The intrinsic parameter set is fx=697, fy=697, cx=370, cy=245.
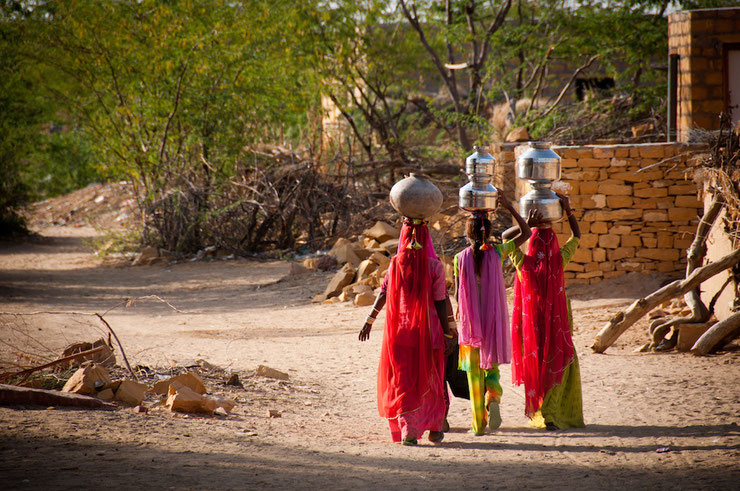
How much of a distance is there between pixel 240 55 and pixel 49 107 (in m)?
7.12

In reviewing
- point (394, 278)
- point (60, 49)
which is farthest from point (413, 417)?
point (60, 49)

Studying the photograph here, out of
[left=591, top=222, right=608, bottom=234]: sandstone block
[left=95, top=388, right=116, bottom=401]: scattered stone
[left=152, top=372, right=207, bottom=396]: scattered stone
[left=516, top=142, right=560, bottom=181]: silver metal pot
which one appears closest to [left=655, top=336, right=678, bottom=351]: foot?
[left=591, top=222, right=608, bottom=234]: sandstone block

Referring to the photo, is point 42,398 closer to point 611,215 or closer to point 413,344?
point 413,344

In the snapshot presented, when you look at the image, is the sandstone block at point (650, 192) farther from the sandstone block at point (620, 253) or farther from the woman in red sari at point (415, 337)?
the woman in red sari at point (415, 337)

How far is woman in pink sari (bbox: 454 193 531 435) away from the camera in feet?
12.6

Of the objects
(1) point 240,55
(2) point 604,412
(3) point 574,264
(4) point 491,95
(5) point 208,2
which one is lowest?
(2) point 604,412

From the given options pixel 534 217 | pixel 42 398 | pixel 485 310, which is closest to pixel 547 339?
pixel 485 310

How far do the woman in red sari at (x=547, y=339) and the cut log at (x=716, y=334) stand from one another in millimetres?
2088

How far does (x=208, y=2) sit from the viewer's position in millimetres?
13586

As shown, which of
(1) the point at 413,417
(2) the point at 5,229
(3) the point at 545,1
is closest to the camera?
(1) the point at 413,417

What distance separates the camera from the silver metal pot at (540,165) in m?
4.10

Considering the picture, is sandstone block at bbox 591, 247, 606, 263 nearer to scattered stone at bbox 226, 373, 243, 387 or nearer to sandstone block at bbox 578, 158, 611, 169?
sandstone block at bbox 578, 158, 611, 169

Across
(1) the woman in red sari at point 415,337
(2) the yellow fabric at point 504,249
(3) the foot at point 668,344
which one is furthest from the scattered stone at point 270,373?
(3) the foot at point 668,344

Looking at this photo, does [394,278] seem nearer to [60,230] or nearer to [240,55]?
[240,55]
